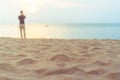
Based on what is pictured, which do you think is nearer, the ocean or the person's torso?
the person's torso

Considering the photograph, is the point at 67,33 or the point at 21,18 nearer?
the point at 21,18

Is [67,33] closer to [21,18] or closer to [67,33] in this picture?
[67,33]

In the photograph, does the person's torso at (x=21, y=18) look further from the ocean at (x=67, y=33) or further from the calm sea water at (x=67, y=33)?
the calm sea water at (x=67, y=33)

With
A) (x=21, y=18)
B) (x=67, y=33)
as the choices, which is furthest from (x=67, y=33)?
(x=21, y=18)

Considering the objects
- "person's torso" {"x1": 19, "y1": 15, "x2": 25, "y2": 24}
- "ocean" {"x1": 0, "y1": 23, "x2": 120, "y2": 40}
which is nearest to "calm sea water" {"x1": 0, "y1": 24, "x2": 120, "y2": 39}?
"ocean" {"x1": 0, "y1": 23, "x2": 120, "y2": 40}

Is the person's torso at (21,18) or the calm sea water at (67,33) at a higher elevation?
the calm sea water at (67,33)

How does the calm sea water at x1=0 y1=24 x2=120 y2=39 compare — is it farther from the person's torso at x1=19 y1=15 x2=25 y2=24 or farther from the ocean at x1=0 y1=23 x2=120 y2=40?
the person's torso at x1=19 y1=15 x2=25 y2=24

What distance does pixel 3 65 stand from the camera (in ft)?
11.2

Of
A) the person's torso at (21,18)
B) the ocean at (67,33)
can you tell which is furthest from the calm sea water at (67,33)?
the person's torso at (21,18)

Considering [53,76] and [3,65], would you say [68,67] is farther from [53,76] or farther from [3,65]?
[3,65]

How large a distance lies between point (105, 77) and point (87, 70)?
1.17 feet

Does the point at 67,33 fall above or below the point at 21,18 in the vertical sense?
above

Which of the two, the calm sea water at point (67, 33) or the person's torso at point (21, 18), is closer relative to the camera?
the person's torso at point (21, 18)

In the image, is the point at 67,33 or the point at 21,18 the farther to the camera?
the point at 67,33
